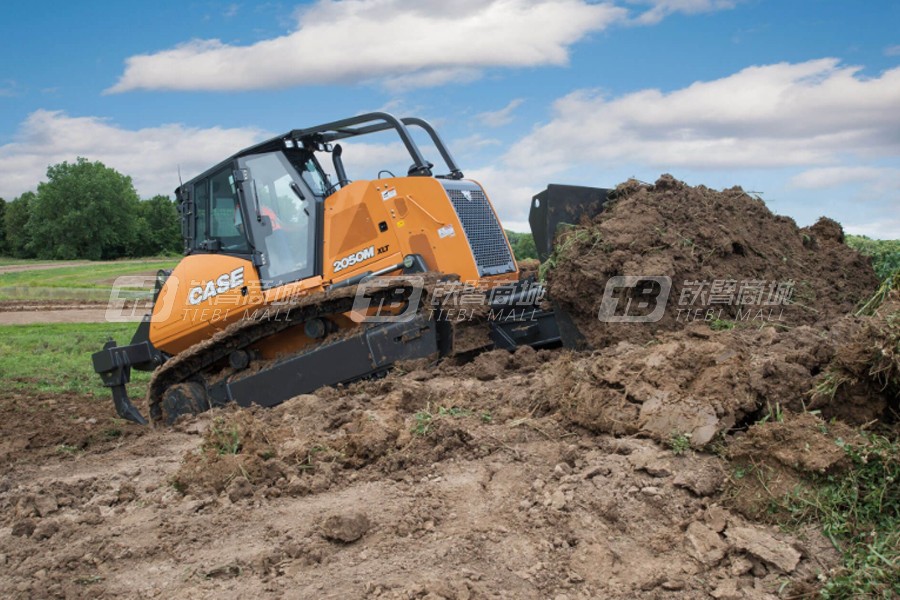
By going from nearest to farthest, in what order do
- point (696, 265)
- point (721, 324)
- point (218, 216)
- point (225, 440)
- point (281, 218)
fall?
point (225, 440) < point (721, 324) < point (696, 265) < point (281, 218) < point (218, 216)

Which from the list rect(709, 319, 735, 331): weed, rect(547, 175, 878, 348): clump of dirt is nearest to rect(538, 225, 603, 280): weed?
rect(547, 175, 878, 348): clump of dirt

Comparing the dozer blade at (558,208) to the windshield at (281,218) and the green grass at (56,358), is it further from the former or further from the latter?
the green grass at (56,358)

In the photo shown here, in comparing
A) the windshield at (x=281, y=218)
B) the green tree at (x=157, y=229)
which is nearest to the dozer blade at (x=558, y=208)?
the windshield at (x=281, y=218)

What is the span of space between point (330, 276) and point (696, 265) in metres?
3.55

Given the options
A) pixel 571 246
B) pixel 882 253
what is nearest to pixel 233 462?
pixel 571 246

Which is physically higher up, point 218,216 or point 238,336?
point 218,216

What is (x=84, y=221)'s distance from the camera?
73750 millimetres

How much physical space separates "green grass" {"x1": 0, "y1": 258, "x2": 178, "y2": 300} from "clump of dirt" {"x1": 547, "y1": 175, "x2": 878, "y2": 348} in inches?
1011

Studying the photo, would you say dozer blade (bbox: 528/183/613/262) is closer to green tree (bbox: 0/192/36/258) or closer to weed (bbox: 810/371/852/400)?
weed (bbox: 810/371/852/400)

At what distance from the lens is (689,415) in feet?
15.3

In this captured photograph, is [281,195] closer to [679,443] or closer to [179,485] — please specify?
[179,485]

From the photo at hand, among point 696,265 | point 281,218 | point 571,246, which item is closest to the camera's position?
point 696,265

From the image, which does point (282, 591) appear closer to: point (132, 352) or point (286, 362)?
point (286, 362)

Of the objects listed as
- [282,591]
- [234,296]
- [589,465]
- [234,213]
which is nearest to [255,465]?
[282,591]
